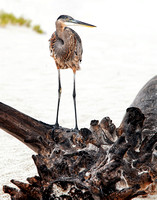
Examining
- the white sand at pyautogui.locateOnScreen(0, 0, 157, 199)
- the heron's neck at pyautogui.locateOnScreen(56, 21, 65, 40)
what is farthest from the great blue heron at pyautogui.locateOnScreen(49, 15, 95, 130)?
the white sand at pyautogui.locateOnScreen(0, 0, 157, 199)

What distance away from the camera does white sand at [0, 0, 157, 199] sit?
15.1ft

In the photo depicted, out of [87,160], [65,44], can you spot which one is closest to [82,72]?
[65,44]

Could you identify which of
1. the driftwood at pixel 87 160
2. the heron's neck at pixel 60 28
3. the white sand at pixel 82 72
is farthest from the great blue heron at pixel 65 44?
the white sand at pixel 82 72

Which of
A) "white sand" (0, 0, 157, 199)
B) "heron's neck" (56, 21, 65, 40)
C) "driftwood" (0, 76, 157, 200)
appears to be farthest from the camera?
"white sand" (0, 0, 157, 199)

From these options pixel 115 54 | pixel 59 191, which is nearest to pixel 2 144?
pixel 59 191

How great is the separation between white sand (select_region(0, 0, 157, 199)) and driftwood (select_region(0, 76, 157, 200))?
525mm

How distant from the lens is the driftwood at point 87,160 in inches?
79.1

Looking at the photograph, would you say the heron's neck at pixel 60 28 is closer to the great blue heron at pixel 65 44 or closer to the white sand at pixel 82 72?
the great blue heron at pixel 65 44

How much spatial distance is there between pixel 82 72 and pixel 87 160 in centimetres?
512

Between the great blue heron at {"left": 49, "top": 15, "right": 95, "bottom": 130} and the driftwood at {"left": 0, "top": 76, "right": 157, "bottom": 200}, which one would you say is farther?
the great blue heron at {"left": 49, "top": 15, "right": 95, "bottom": 130}

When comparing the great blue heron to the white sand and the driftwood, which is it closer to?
the driftwood

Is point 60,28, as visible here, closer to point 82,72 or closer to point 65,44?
point 65,44

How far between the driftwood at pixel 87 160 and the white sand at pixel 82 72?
525 mm

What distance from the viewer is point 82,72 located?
724 cm
